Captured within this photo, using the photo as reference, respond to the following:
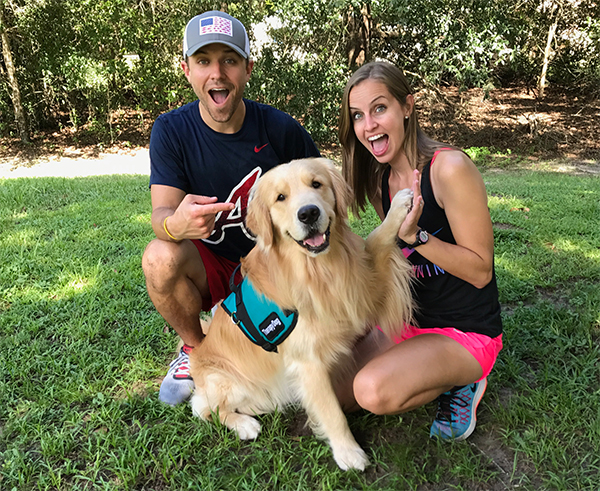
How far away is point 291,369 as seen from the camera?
7.80ft

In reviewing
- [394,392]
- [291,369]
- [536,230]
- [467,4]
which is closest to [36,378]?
[291,369]

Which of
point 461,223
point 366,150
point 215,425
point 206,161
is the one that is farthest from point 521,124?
point 215,425

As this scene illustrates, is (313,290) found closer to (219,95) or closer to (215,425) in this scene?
(215,425)

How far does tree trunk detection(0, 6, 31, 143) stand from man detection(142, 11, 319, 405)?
13.2m

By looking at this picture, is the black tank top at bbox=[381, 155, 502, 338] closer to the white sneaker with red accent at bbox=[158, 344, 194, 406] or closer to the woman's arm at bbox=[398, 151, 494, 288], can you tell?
the woman's arm at bbox=[398, 151, 494, 288]

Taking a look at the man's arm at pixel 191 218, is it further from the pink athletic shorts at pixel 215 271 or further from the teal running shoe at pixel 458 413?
the teal running shoe at pixel 458 413

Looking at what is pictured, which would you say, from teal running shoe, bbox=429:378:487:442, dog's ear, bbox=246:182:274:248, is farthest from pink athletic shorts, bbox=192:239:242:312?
teal running shoe, bbox=429:378:487:442

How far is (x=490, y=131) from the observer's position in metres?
14.1

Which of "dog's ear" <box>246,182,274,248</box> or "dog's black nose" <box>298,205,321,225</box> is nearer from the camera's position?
"dog's black nose" <box>298,205,321,225</box>

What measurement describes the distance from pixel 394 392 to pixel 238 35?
239 cm

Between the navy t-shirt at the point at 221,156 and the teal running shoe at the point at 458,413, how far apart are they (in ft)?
5.15

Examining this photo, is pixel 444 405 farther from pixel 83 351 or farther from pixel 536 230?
pixel 536 230

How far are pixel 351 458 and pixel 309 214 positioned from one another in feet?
3.96

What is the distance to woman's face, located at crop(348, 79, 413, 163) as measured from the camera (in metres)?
2.38
